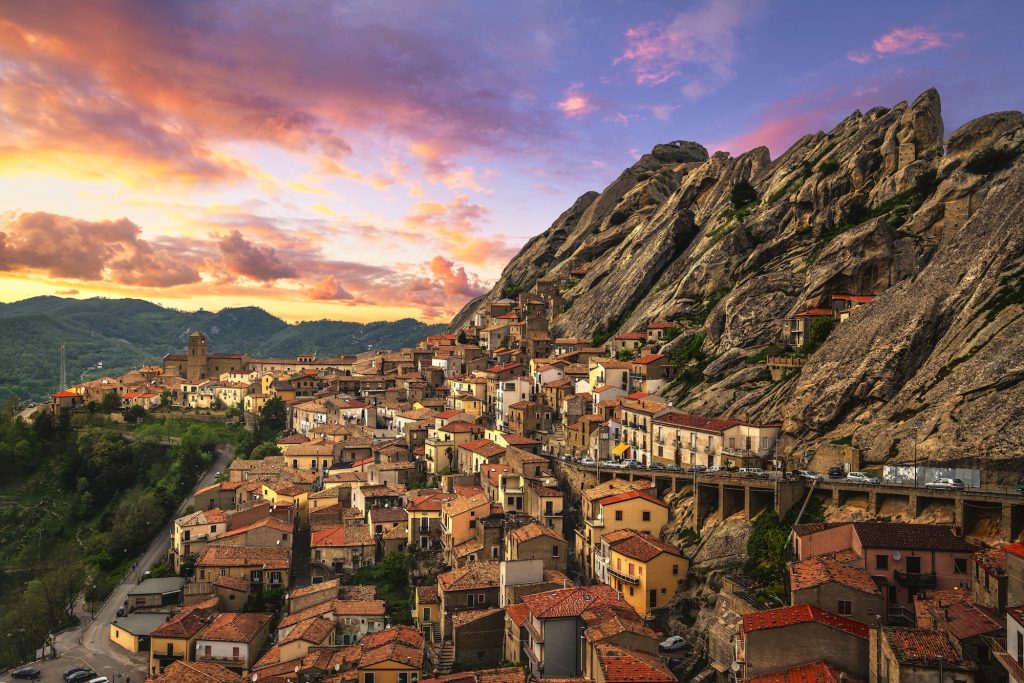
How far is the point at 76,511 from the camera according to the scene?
295 ft

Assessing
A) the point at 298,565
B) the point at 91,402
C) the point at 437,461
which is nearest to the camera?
the point at 298,565

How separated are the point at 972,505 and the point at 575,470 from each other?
30448 millimetres

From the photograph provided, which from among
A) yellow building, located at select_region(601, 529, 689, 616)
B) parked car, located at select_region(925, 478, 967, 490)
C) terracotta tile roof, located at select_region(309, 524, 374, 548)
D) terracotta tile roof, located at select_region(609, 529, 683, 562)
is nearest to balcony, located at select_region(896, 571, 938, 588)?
parked car, located at select_region(925, 478, 967, 490)

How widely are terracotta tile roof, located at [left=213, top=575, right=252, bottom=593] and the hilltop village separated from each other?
0.52 ft

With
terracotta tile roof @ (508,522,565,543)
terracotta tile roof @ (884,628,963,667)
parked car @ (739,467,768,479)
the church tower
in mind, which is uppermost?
the church tower

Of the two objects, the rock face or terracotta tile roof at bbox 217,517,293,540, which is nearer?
the rock face

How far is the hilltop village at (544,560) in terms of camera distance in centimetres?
3012

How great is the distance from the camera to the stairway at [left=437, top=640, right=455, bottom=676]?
141ft

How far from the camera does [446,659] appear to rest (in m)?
44.1

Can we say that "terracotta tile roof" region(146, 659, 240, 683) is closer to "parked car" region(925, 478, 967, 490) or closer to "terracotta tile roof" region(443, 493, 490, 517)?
"terracotta tile roof" region(443, 493, 490, 517)

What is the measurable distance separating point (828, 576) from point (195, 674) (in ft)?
121

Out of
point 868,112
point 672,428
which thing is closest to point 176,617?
point 672,428

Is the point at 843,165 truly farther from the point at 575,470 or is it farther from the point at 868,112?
the point at 575,470

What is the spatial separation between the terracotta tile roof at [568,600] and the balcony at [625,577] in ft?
10.2
